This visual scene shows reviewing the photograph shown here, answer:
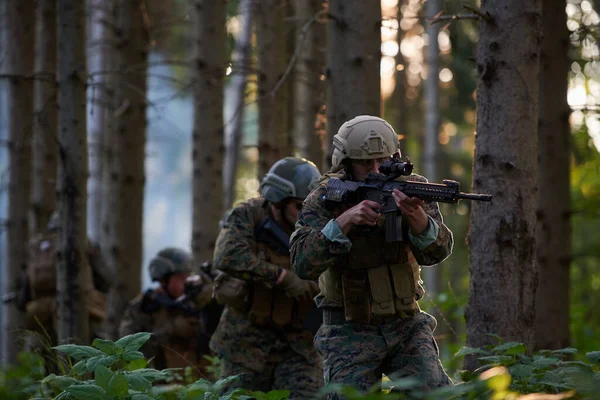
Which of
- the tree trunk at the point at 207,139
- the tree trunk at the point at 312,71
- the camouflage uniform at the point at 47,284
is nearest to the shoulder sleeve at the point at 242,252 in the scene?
the camouflage uniform at the point at 47,284

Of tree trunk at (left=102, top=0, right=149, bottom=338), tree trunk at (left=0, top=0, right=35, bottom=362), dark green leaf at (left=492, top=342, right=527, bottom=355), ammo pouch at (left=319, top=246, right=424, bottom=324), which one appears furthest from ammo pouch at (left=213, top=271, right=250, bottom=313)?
tree trunk at (left=0, top=0, right=35, bottom=362)

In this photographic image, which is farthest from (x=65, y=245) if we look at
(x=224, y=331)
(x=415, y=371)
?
(x=415, y=371)

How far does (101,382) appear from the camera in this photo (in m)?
4.73

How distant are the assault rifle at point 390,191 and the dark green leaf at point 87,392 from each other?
1567 mm

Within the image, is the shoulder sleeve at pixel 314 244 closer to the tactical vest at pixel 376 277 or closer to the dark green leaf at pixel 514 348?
the tactical vest at pixel 376 277

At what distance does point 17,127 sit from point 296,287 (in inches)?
279

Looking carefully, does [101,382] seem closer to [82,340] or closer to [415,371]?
[415,371]

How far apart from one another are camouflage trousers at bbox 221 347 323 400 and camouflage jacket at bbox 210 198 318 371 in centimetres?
5

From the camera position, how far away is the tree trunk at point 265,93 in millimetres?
10531

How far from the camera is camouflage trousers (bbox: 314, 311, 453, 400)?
5012 mm

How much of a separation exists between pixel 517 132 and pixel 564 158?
356 cm

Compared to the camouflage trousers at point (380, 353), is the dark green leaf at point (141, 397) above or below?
below

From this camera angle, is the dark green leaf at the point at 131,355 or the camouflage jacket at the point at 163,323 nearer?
the dark green leaf at the point at 131,355

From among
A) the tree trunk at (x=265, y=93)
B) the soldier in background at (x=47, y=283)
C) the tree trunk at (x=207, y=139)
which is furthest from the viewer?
the tree trunk at (x=207, y=139)
